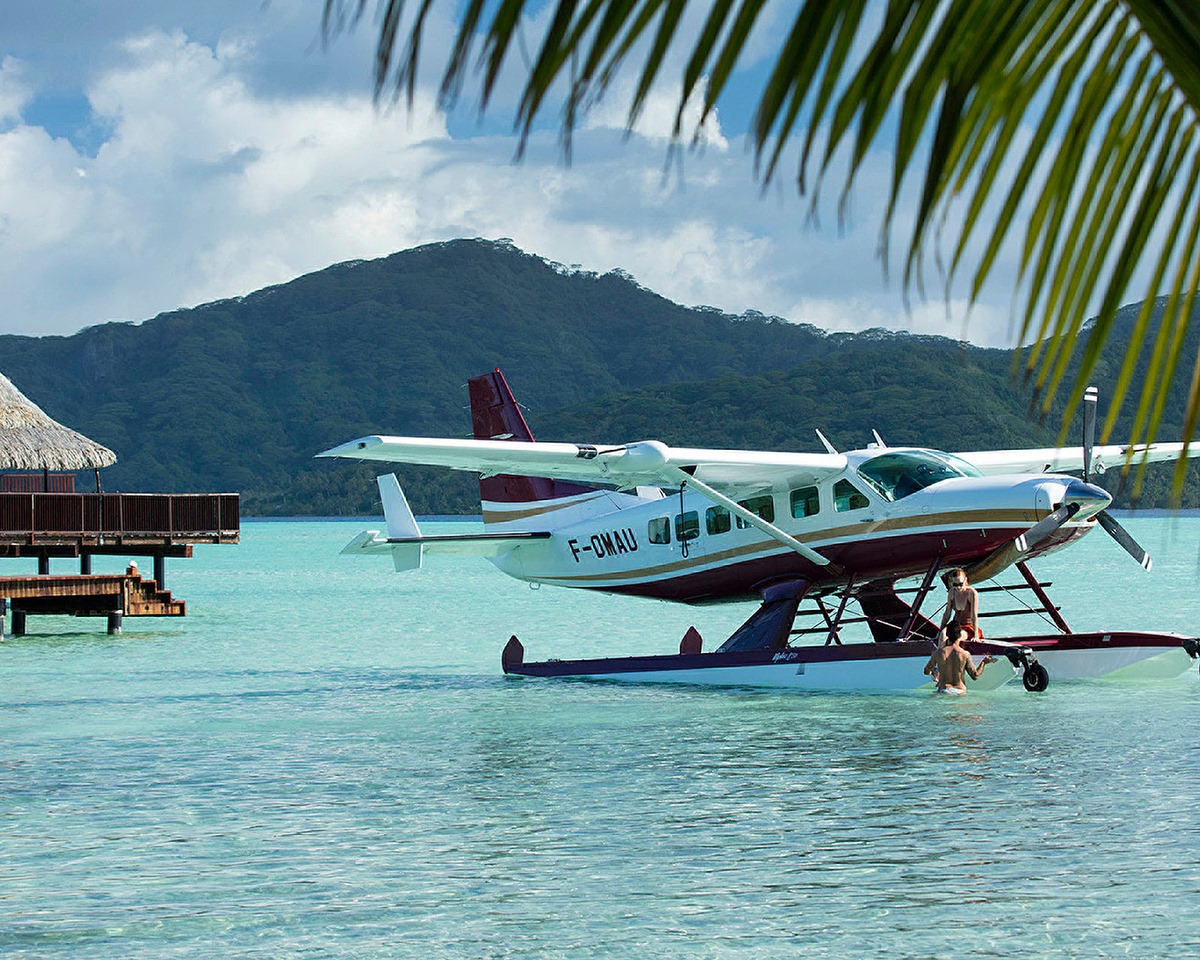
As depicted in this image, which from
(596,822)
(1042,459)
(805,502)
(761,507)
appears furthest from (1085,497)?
(596,822)

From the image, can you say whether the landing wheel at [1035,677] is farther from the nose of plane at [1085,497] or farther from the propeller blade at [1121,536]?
the nose of plane at [1085,497]

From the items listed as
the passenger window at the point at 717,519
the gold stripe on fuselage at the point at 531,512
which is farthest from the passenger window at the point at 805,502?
the gold stripe on fuselage at the point at 531,512

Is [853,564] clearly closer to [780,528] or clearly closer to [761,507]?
[780,528]

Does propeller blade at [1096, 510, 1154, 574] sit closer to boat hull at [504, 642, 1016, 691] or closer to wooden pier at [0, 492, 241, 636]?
boat hull at [504, 642, 1016, 691]

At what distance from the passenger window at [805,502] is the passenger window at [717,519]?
921mm

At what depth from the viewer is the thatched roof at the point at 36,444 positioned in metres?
28.7

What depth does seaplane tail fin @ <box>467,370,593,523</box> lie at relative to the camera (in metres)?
19.3

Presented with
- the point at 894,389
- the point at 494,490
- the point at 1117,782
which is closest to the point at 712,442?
the point at 894,389

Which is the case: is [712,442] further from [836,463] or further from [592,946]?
[592,946]

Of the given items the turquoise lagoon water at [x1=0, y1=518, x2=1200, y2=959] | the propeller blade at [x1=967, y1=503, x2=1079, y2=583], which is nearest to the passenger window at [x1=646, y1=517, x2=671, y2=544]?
the turquoise lagoon water at [x1=0, y1=518, x2=1200, y2=959]

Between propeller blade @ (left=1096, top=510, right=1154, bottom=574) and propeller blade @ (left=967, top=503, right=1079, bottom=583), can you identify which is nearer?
propeller blade @ (left=967, top=503, right=1079, bottom=583)

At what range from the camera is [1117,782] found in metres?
10.0

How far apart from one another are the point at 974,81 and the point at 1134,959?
571cm

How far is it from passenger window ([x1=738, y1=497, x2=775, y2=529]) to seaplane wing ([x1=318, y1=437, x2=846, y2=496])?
18cm
